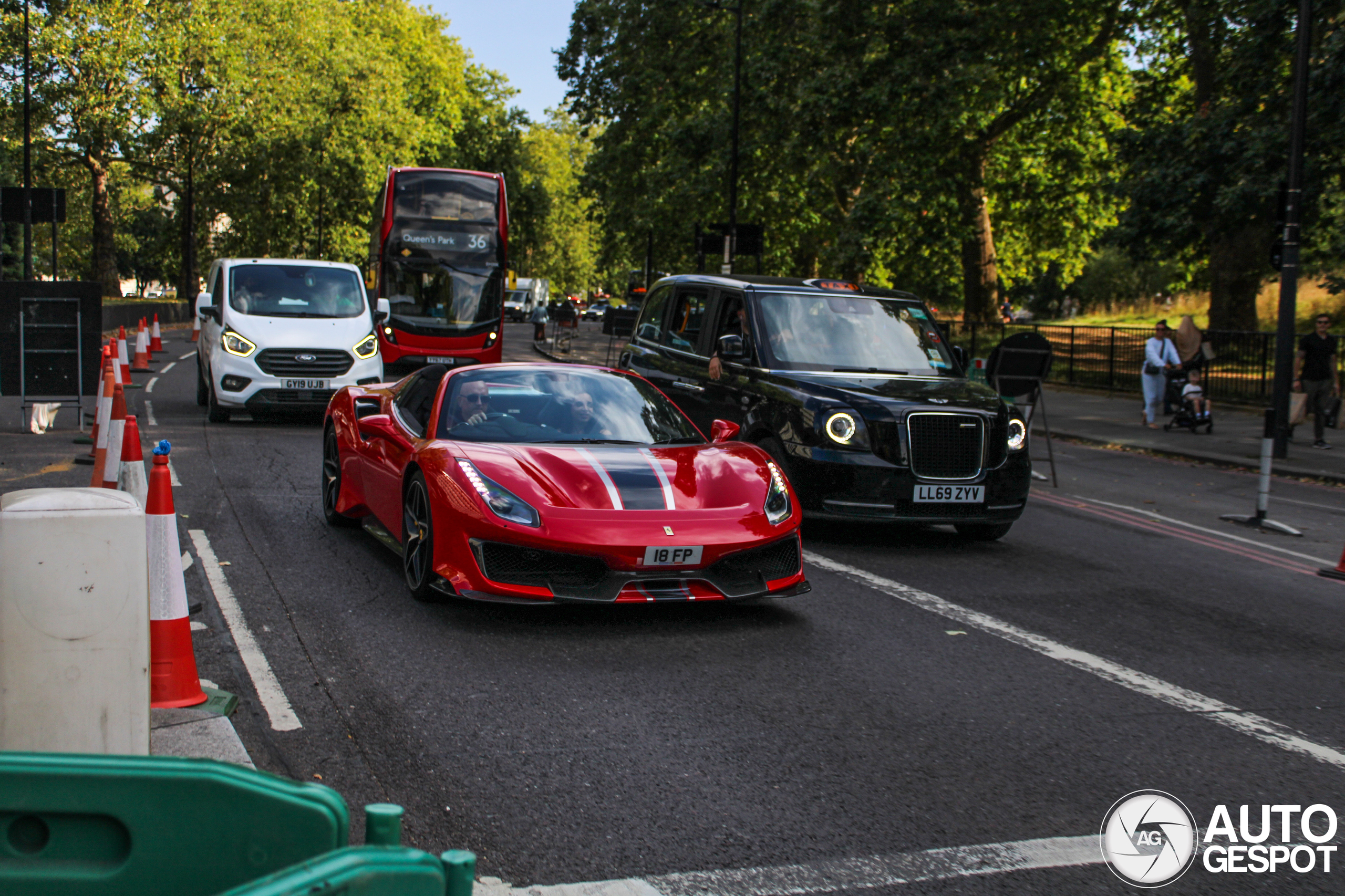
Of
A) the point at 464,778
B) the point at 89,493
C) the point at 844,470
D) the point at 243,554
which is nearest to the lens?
the point at 89,493

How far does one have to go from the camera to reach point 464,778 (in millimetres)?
4145

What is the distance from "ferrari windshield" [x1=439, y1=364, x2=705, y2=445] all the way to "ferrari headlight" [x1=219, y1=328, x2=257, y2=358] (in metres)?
8.62

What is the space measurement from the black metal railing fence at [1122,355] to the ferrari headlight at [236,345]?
40.2 feet

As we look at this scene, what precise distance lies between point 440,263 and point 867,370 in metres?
16.5

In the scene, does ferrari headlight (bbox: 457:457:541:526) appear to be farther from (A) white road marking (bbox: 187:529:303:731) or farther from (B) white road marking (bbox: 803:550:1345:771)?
(B) white road marking (bbox: 803:550:1345:771)

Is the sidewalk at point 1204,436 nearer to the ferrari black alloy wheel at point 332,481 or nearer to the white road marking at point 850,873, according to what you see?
the ferrari black alloy wheel at point 332,481

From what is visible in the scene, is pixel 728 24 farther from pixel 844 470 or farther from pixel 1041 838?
pixel 1041 838

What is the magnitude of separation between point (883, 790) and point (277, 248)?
56.2 metres

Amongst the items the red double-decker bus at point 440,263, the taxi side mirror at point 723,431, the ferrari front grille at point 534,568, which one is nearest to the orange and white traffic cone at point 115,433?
→ the ferrari front grille at point 534,568

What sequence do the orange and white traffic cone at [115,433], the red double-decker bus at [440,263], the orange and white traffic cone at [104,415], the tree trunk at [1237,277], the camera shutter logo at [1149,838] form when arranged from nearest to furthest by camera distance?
the camera shutter logo at [1149,838] → the orange and white traffic cone at [115,433] → the orange and white traffic cone at [104,415] → the red double-decker bus at [440,263] → the tree trunk at [1237,277]

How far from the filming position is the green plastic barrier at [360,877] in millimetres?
1766

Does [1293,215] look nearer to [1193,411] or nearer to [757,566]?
[1193,411]

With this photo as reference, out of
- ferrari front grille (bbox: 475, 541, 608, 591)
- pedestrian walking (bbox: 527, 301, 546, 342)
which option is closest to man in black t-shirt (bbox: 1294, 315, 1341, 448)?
ferrari front grille (bbox: 475, 541, 608, 591)

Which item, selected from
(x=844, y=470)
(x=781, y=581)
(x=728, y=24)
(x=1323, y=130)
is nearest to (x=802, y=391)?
(x=844, y=470)
